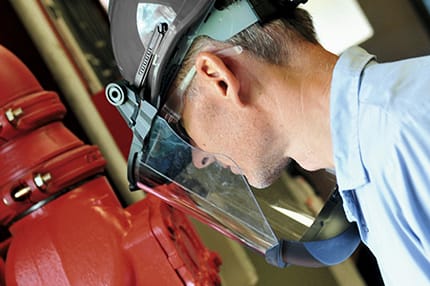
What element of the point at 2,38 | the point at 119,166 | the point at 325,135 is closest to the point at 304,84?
the point at 325,135

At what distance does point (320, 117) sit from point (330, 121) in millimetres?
32

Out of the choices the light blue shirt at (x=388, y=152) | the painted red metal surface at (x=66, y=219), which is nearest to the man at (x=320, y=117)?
the light blue shirt at (x=388, y=152)

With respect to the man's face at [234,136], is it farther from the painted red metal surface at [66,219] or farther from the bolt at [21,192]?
the bolt at [21,192]

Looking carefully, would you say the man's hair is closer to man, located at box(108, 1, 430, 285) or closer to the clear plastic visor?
man, located at box(108, 1, 430, 285)

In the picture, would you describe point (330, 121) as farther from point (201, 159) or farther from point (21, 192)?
point (21, 192)

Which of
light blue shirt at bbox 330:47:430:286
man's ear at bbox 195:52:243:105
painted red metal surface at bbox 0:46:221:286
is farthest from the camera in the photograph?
painted red metal surface at bbox 0:46:221:286

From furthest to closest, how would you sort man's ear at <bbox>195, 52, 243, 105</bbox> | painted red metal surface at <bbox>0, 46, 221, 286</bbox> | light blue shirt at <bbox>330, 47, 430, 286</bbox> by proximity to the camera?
painted red metal surface at <bbox>0, 46, 221, 286</bbox>, man's ear at <bbox>195, 52, 243, 105</bbox>, light blue shirt at <bbox>330, 47, 430, 286</bbox>

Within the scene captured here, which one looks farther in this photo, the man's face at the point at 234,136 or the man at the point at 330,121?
the man's face at the point at 234,136

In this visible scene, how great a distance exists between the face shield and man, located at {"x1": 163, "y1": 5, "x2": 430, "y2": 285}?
0.03m

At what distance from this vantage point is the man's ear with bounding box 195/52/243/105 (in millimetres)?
869

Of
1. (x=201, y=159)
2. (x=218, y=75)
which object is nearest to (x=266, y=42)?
(x=218, y=75)

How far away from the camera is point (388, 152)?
0.75 meters

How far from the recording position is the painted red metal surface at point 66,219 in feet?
3.19

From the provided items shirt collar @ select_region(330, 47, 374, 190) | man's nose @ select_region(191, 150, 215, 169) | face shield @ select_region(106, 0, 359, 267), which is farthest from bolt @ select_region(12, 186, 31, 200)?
shirt collar @ select_region(330, 47, 374, 190)
